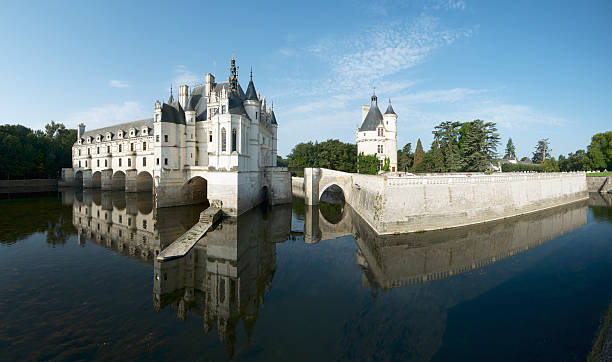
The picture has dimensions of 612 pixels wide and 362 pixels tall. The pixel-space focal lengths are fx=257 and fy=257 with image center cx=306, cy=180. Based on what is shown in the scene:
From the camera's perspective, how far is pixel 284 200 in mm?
32656

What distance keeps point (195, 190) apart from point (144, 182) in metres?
14.7

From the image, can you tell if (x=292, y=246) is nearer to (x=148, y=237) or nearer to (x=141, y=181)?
(x=148, y=237)

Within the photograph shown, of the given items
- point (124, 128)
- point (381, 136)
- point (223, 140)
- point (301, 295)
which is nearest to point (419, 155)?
point (381, 136)

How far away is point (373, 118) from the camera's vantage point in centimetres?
3781

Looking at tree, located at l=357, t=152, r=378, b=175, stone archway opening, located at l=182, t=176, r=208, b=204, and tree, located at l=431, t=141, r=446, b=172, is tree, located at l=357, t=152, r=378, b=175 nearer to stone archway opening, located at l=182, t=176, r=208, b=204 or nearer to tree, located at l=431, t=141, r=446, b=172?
tree, located at l=431, t=141, r=446, b=172

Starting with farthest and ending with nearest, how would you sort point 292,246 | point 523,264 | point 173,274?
point 292,246 < point 523,264 < point 173,274

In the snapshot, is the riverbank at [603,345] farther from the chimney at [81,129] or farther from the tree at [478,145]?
the chimney at [81,129]

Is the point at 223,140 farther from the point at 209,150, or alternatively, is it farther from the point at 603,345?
the point at 603,345

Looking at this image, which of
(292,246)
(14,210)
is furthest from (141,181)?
(292,246)

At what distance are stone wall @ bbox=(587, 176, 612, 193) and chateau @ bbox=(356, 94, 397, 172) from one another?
4384 cm

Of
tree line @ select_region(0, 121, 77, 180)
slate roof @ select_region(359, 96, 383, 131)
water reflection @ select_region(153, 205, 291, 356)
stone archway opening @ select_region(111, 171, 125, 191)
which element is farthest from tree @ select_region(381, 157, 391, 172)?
tree line @ select_region(0, 121, 77, 180)

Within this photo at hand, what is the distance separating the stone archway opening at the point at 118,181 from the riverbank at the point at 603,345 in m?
53.1

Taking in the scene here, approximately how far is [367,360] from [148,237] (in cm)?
1709

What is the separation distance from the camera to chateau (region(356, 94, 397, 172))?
121ft
